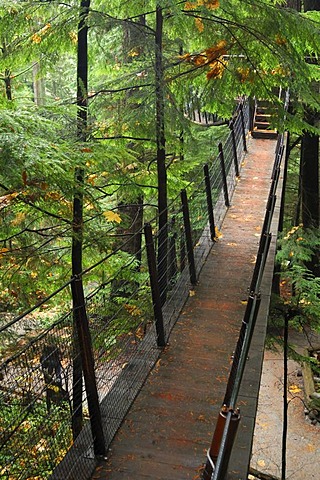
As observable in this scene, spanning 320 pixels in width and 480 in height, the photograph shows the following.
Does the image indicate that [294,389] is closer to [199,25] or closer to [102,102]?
[102,102]

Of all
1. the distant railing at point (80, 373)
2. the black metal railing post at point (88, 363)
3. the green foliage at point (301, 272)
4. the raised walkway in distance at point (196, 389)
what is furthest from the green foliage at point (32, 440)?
the green foliage at point (301, 272)

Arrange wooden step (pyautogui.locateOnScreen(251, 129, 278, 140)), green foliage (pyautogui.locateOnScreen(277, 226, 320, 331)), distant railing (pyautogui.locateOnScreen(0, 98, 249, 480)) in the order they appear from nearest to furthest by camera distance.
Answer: distant railing (pyautogui.locateOnScreen(0, 98, 249, 480))
green foliage (pyautogui.locateOnScreen(277, 226, 320, 331))
wooden step (pyautogui.locateOnScreen(251, 129, 278, 140))

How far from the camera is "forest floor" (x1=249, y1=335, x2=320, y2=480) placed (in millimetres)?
8742

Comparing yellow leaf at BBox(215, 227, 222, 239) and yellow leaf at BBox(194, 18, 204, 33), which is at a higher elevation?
yellow leaf at BBox(194, 18, 204, 33)

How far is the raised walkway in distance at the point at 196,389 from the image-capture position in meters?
3.58

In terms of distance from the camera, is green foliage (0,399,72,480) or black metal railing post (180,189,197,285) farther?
black metal railing post (180,189,197,285)

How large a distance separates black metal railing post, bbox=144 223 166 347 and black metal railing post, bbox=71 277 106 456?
4.67 feet

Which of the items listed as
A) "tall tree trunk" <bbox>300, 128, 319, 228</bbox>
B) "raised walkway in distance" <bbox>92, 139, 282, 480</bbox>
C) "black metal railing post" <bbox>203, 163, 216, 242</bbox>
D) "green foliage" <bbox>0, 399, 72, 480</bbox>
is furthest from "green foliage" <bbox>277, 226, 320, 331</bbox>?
"green foliage" <bbox>0, 399, 72, 480</bbox>

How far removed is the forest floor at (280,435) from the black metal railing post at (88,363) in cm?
476

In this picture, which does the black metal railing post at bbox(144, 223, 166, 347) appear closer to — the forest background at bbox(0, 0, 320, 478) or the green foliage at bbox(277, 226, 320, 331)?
the forest background at bbox(0, 0, 320, 478)

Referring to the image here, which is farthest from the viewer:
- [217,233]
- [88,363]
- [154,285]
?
[217,233]

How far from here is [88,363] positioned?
346cm

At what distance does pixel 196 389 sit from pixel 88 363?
1409mm

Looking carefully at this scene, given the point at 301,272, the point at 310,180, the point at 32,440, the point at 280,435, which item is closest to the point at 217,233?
the point at 301,272
